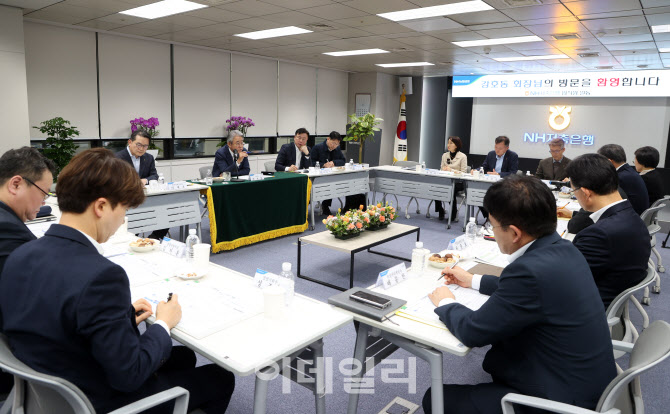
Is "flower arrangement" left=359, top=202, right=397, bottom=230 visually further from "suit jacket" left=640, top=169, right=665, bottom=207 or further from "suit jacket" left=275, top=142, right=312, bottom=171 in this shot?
"suit jacket" left=640, top=169, right=665, bottom=207

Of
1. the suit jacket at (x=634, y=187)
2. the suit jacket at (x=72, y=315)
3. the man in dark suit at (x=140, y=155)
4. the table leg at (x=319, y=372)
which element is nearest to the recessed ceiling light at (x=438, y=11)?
the suit jacket at (x=634, y=187)

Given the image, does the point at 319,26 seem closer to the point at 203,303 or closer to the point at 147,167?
the point at 147,167

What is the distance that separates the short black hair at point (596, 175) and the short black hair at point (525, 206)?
96cm

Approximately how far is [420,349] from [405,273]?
25.7 inches

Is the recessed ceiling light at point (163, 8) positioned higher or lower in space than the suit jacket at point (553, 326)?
higher

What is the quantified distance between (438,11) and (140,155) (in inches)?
142

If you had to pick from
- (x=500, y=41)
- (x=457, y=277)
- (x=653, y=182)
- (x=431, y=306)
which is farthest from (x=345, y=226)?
(x=500, y=41)

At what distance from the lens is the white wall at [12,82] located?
16.9ft

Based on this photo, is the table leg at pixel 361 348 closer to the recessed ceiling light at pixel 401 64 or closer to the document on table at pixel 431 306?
the document on table at pixel 431 306

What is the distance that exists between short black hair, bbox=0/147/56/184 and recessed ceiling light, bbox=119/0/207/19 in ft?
11.3

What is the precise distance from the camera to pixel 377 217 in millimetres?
4316

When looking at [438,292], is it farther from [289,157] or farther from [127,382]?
[289,157]

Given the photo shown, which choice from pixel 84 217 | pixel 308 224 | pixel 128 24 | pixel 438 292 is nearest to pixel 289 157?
pixel 308 224

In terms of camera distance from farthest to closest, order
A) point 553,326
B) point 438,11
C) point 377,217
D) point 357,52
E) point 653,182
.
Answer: point 357,52 → point 438,11 → point 653,182 → point 377,217 → point 553,326
